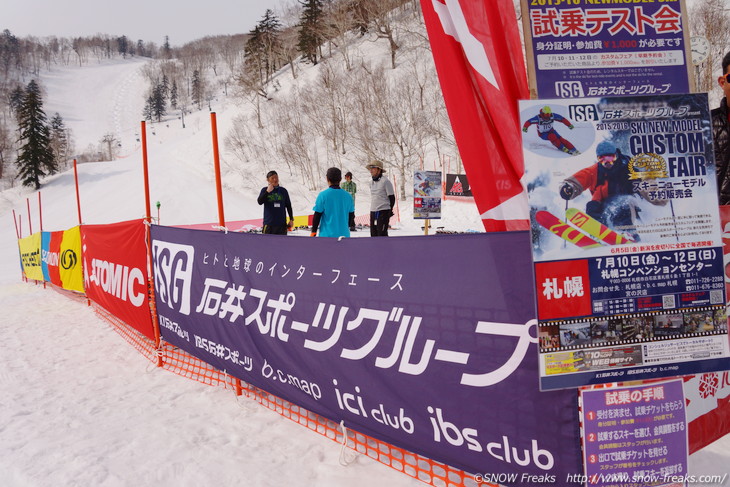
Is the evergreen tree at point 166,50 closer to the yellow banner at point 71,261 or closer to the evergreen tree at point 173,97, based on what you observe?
the evergreen tree at point 173,97

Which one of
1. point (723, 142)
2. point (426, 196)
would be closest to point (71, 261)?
point (426, 196)

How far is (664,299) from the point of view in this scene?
1.67 m

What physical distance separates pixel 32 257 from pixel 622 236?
46.3 ft

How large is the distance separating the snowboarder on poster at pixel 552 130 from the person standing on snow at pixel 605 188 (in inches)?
3.8

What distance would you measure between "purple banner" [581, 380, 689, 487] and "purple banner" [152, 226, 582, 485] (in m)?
0.07

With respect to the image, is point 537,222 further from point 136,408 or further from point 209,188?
point 209,188

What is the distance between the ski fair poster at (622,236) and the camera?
1.62 metres

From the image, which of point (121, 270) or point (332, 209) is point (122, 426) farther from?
point (121, 270)

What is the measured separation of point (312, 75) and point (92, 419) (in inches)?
1775

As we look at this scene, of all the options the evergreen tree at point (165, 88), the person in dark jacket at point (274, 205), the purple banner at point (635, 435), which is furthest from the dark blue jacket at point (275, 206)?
the evergreen tree at point (165, 88)

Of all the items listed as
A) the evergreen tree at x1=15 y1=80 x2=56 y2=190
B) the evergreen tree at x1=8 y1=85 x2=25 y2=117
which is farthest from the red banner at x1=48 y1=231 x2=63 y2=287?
the evergreen tree at x1=8 y1=85 x2=25 y2=117

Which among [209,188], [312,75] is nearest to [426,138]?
[209,188]

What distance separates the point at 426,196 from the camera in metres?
9.65

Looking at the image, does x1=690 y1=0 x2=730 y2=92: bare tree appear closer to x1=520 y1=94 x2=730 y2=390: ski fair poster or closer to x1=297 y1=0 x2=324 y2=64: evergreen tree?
x1=520 y1=94 x2=730 y2=390: ski fair poster
